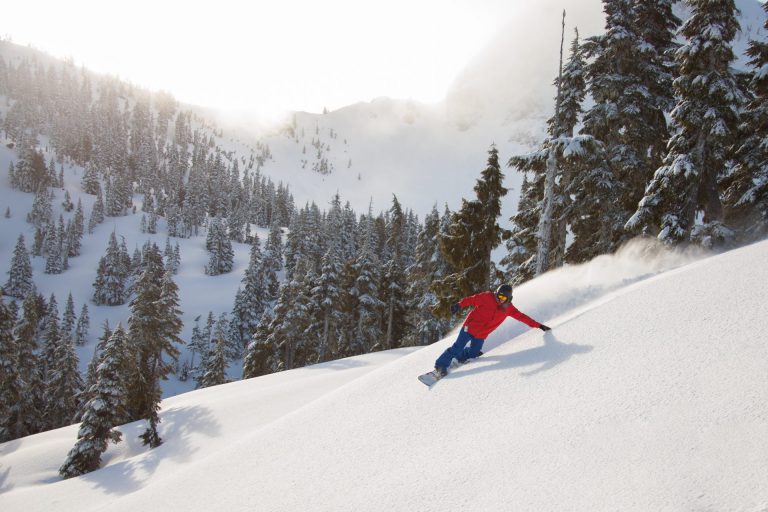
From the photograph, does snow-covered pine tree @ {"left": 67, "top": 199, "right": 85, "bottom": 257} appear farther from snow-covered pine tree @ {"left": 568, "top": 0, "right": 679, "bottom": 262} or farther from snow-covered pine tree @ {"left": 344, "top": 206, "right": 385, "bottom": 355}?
snow-covered pine tree @ {"left": 568, "top": 0, "right": 679, "bottom": 262}

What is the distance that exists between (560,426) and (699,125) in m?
14.9

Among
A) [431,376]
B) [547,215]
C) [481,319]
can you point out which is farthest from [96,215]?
[481,319]

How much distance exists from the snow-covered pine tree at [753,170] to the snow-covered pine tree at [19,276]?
111 m

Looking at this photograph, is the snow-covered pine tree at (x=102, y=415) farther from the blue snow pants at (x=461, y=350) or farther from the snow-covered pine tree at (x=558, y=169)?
the blue snow pants at (x=461, y=350)

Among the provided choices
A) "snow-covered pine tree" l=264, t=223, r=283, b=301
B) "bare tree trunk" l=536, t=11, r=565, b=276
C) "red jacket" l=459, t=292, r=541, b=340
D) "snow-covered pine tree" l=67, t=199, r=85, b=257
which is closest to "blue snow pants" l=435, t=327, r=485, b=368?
"red jacket" l=459, t=292, r=541, b=340

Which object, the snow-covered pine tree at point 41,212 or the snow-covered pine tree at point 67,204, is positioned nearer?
the snow-covered pine tree at point 41,212

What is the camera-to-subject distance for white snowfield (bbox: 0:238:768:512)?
3695 mm

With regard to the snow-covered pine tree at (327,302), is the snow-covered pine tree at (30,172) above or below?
above

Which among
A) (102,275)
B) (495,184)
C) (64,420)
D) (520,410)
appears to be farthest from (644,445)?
(102,275)

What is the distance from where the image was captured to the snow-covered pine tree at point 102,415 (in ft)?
68.7

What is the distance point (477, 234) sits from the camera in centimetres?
2338

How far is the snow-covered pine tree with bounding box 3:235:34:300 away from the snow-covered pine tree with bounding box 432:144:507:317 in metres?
99.0

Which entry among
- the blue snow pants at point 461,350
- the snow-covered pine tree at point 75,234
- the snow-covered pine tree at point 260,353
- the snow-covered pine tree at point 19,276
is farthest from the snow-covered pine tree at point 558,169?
the snow-covered pine tree at point 75,234

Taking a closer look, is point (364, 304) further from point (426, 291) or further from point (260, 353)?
point (260, 353)
